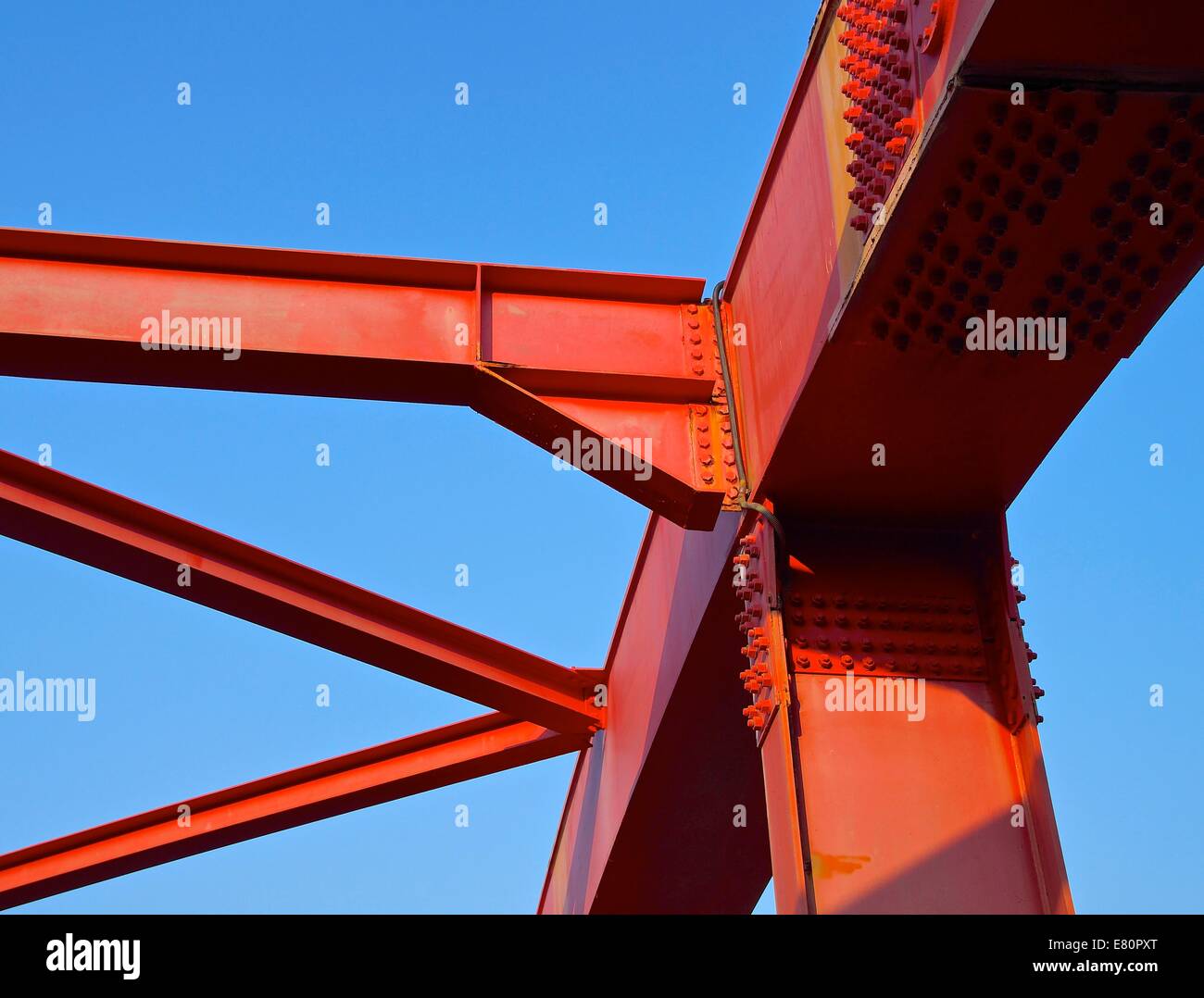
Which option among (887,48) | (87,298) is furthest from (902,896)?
(87,298)

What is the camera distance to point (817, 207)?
6.80 meters

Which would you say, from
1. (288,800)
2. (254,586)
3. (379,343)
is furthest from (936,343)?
(288,800)

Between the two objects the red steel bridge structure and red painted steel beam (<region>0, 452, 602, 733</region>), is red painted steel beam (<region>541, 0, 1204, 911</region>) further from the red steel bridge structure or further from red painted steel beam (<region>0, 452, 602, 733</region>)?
red painted steel beam (<region>0, 452, 602, 733</region>)

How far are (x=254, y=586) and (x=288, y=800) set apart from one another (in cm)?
266

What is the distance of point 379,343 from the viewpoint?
24.3 feet

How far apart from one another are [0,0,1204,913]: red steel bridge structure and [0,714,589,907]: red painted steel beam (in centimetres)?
199

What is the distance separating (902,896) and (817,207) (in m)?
2.95

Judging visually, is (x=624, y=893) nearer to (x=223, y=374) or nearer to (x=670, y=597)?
(x=670, y=597)

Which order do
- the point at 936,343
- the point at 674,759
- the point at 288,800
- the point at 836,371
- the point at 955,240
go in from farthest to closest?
the point at 288,800
the point at 674,759
the point at 836,371
the point at 936,343
the point at 955,240

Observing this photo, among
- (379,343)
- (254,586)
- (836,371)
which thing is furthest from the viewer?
(254,586)

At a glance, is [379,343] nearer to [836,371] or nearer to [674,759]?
[836,371]

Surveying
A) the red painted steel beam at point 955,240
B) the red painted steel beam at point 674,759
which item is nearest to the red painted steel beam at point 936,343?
the red painted steel beam at point 955,240

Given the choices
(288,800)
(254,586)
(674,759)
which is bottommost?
(674,759)

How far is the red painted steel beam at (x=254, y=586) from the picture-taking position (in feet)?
27.8
